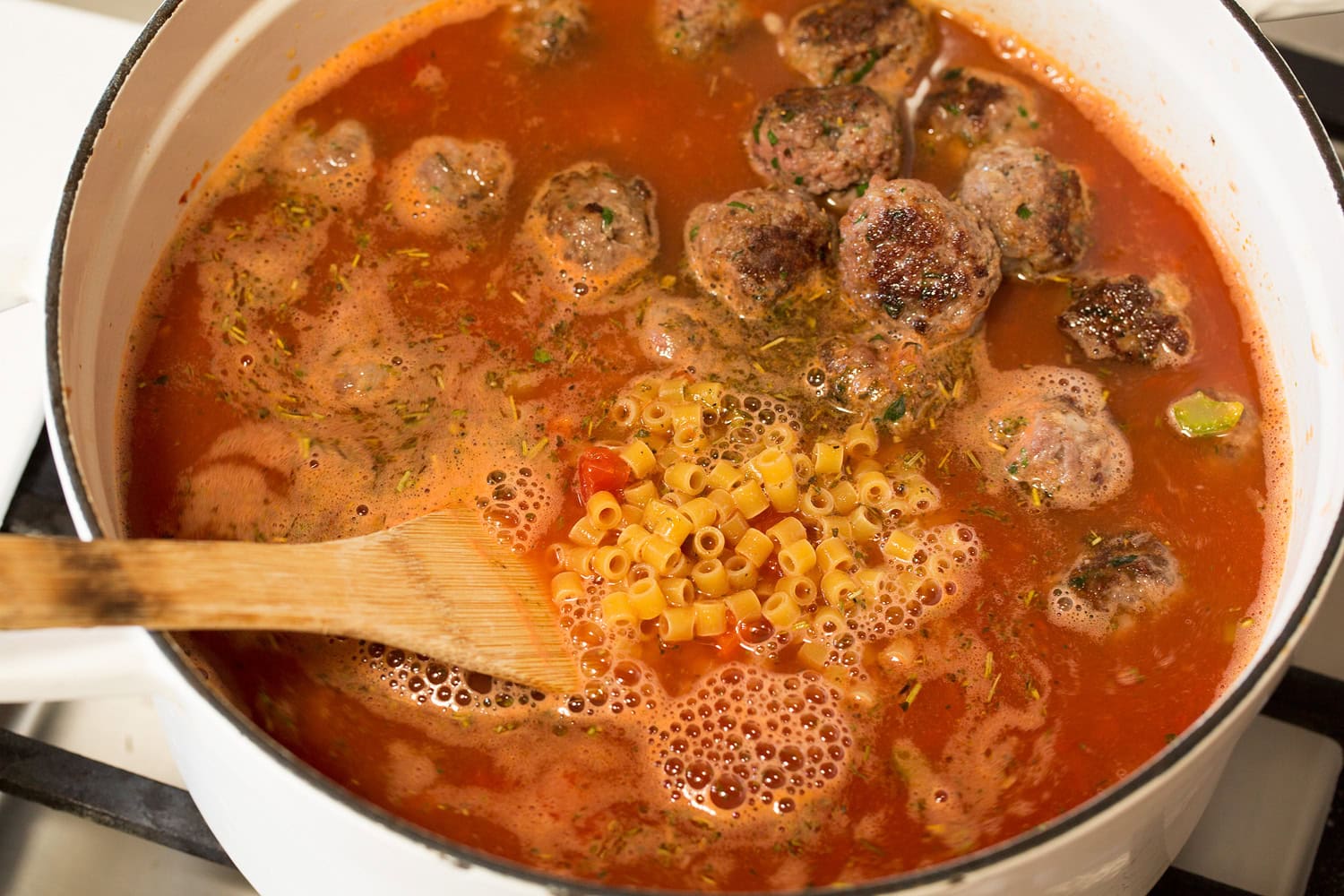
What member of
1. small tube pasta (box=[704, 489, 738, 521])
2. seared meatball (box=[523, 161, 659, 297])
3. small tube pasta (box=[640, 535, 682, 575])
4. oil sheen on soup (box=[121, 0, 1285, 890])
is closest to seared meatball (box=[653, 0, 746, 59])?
oil sheen on soup (box=[121, 0, 1285, 890])

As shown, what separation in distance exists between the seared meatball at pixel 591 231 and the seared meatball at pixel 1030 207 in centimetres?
69

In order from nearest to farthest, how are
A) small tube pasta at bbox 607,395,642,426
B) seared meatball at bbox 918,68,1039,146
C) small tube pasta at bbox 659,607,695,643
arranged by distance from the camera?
small tube pasta at bbox 659,607,695,643 < small tube pasta at bbox 607,395,642,426 < seared meatball at bbox 918,68,1039,146

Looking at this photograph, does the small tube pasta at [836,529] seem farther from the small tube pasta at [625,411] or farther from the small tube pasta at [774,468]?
the small tube pasta at [625,411]

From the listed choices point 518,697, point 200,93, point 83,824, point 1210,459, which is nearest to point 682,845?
point 518,697

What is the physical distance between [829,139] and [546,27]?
714 mm

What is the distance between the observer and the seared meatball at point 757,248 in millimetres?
2271

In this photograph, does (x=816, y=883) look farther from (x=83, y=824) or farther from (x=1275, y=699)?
(x=83, y=824)

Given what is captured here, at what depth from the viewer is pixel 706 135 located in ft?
8.29

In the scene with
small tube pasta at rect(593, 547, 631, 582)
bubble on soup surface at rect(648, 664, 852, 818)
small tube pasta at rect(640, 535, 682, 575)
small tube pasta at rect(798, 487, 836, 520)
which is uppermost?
small tube pasta at rect(798, 487, 836, 520)

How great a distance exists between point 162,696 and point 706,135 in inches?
A: 64.5

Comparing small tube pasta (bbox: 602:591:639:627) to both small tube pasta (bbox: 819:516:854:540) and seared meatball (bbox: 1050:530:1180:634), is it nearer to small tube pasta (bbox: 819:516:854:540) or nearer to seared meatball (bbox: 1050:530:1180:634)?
small tube pasta (bbox: 819:516:854:540)

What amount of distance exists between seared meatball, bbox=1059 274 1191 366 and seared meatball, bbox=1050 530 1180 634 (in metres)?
0.44

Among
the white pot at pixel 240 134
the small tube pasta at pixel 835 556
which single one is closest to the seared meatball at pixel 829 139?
the white pot at pixel 240 134

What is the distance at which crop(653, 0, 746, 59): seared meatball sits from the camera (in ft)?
8.53
